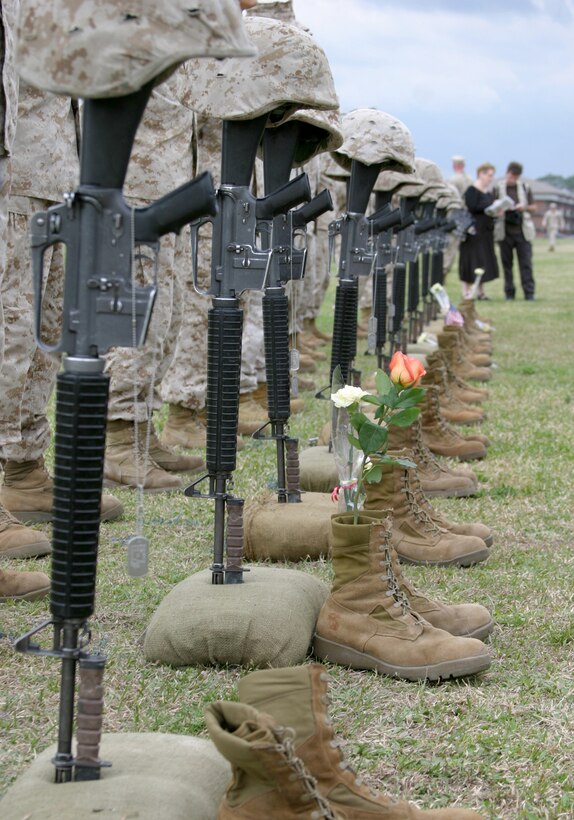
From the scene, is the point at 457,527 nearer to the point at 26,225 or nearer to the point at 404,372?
the point at 404,372

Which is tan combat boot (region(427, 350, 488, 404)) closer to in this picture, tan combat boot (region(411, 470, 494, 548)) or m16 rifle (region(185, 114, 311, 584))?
tan combat boot (region(411, 470, 494, 548))

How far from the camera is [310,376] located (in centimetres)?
955

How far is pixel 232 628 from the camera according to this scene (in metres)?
3.00

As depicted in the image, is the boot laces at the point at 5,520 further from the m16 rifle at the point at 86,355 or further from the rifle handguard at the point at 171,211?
the rifle handguard at the point at 171,211

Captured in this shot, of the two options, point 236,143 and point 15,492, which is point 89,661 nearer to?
point 236,143

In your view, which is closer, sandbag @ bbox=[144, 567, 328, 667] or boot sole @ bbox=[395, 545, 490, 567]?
sandbag @ bbox=[144, 567, 328, 667]

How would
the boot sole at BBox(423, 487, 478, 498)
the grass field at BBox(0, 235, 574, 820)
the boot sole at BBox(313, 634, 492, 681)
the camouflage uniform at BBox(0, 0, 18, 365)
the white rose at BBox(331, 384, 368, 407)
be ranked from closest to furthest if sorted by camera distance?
the grass field at BBox(0, 235, 574, 820) < the boot sole at BBox(313, 634, 492, 681) < the camouflage uniform at BBox(0, 0, 18, 365) < the white rose at BBox(331, 384, 368, 407) < the boot sole at BBox(423, 487, 478, 498)

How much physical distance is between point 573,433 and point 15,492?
3718 mm

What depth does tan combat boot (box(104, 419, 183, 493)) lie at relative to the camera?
5227 mm

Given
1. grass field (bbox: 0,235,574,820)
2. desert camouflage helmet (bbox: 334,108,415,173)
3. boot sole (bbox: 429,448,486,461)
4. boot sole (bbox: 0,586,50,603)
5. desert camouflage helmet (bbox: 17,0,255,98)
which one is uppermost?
desert camouflage helmet (bbox: 334,108,415,173)

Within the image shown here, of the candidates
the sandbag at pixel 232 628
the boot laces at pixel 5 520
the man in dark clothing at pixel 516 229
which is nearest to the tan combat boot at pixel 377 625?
the sandbag at pixel 232 628

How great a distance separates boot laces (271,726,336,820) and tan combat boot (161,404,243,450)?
4282mm

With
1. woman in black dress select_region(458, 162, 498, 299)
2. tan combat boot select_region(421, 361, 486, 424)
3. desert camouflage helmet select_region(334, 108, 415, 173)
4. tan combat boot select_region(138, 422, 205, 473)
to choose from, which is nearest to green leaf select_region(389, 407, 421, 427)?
tan combat boot select_region(138, 422, 205, 473)

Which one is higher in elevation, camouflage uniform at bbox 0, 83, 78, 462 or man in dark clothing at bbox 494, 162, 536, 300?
man in dark clothing at bbox 494, 162, 536, 300
